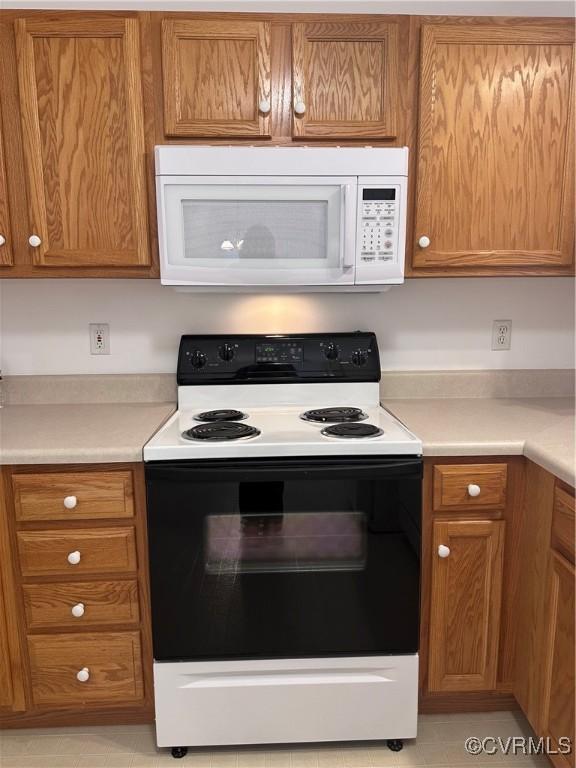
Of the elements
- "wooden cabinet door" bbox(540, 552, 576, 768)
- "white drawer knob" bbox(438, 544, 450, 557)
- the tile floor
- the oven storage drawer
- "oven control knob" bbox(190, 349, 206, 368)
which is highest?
"oven control knob" bbox(190, 349, 206, 368)

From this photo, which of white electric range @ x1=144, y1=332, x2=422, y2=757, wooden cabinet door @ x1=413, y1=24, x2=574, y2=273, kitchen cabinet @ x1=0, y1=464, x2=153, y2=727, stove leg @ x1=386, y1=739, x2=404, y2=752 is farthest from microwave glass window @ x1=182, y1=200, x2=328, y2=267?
stove leg @ x1=386, y1=739, x2=404, y2=752

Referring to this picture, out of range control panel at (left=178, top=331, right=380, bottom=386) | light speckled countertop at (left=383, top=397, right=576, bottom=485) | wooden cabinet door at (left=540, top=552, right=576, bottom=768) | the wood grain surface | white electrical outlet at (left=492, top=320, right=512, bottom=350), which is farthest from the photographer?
white electrical outlet at (left=492, top=320, right=512, bottom=350)

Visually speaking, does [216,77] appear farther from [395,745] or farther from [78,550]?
[395,745]

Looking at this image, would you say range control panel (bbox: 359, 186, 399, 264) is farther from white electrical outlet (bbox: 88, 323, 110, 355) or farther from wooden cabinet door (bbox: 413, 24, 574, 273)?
white electrical outlet (bbox: 88, 323, 110, 355)

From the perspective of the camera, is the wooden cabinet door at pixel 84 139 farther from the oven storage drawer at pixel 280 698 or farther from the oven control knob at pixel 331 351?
the oven storage drawer at pixel 280 698

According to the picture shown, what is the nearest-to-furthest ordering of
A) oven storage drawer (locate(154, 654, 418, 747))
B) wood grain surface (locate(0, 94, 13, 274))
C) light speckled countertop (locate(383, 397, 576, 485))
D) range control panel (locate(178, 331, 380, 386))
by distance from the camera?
light speckled countertop (locate(383, 397, 576, 485)), oven storage drawer (locate(154, 654, 418, 747)), wood grain surface (locate(0, 94, 13, 274)), range control panel (locate(178, 331, 380, 386))

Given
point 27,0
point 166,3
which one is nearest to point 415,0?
point 166,3

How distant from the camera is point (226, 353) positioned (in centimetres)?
197

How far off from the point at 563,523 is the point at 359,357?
2.88ft

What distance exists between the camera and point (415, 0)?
75.0 inches

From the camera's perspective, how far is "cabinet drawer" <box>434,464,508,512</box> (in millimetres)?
1549

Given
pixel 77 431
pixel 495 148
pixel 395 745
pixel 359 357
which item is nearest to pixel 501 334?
pixel 359 357

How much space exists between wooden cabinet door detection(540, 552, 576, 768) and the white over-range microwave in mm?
955

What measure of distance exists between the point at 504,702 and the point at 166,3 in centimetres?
254
